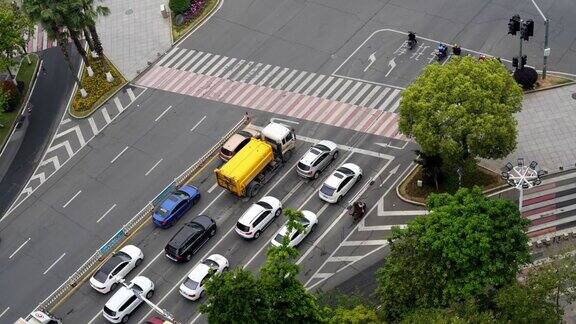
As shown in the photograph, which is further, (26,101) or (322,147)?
(26,101)

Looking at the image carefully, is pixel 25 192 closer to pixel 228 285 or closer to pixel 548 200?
pixel 228 285

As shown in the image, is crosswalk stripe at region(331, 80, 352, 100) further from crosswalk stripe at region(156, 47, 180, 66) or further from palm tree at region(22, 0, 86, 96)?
palm tree at region(22, 0, 86, 96)

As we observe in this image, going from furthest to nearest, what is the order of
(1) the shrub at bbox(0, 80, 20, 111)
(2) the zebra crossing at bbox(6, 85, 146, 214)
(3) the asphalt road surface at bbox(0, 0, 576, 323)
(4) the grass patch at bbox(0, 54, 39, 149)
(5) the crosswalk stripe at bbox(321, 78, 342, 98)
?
(1) the shrub at bbox(0, 80, 20, 111), (4) the grass patch at bbox(0, 54, 39, 149), (5) the crosswalk stripe at bbox(321, 78, 342, 98), (2) the zebra crossing at bbox(6, 85, 146, 214), (3) the asphalt road surface at bbox(0, 0, 576, 323)

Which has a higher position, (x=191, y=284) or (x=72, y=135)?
(x=72, y=135)

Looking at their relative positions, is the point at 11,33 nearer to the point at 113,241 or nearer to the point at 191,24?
the point at 191,24

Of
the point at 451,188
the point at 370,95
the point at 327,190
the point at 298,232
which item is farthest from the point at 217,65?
the point at 451,188

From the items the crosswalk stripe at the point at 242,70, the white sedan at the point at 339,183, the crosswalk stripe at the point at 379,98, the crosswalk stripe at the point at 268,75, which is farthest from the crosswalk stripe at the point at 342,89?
the white sedan at the point at 339,183

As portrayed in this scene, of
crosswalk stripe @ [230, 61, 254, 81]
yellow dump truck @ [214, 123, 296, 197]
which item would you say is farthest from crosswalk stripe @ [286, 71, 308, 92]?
yellow dump truck @ [214, 123, 296, 197]
